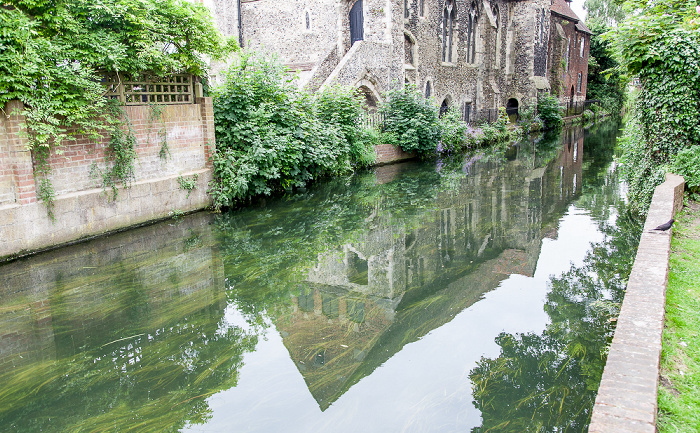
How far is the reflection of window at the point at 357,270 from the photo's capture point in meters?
7.17

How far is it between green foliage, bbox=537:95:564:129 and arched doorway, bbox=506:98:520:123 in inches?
59.6

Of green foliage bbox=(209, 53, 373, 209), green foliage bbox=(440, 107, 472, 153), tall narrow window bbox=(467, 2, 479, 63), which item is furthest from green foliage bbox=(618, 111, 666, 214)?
tall narrow window bbox=(467, 2, 479, 63)

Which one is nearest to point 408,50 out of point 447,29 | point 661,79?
point 447,29

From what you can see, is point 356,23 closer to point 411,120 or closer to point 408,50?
point 408,50

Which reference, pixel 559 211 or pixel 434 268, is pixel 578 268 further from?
pixel 559 211

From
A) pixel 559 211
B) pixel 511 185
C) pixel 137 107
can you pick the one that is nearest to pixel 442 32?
pixel 511 185

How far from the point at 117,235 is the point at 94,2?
3.81 m

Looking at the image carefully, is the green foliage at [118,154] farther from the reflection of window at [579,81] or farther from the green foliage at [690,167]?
the reflection of window at [579,81]

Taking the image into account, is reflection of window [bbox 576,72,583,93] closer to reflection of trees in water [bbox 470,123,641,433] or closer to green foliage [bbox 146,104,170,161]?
reflection of trees in water [bbox 470,123,641,433]

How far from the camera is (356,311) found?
613 centimetres

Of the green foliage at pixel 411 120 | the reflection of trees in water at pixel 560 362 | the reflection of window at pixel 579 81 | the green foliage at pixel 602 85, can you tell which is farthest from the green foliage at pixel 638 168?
the green foliage at pixel 602 85

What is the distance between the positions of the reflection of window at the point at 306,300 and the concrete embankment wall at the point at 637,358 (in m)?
3.38

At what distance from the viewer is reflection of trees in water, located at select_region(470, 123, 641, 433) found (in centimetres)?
405

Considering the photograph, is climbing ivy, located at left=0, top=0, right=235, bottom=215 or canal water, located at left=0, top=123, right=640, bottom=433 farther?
climbing ivy, located at left=0, top=0, right=235, bottom=215
